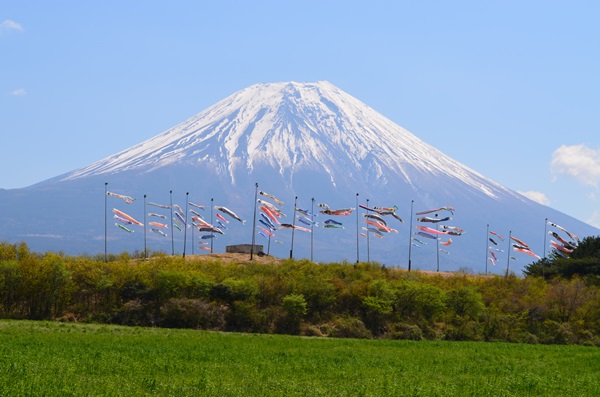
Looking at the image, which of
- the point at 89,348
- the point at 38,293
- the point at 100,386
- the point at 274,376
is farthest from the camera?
the point at 38,293

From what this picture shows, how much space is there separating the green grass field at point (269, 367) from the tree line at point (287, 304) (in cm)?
1142

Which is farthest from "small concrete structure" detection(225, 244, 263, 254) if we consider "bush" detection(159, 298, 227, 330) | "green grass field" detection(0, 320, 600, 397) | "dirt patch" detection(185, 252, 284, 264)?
"green grass field" detection(0, 320, 600, 397)

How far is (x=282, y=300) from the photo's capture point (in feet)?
206

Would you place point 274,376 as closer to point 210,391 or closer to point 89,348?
point 210,391

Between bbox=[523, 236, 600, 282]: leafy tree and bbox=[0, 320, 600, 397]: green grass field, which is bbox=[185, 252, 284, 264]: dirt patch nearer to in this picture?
bbox=[523, 236, 600, 282]: leafy tree

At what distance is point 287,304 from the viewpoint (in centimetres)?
6094

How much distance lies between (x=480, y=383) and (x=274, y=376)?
279 inches

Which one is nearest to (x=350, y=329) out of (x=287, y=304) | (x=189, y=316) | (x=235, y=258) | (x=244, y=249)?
(x=287, y=304)

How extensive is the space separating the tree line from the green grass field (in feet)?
37.5

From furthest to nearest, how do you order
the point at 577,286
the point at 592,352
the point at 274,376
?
the point at 577,286 < the point at 592,352 < the point at 274,376

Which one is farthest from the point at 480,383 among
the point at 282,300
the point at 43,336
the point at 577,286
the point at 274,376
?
the point at 577,286

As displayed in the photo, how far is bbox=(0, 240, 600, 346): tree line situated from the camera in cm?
5931

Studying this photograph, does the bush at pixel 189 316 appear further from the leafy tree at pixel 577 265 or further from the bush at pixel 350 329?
the leafy tree at pixel 577 265

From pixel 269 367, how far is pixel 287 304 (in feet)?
92.8
